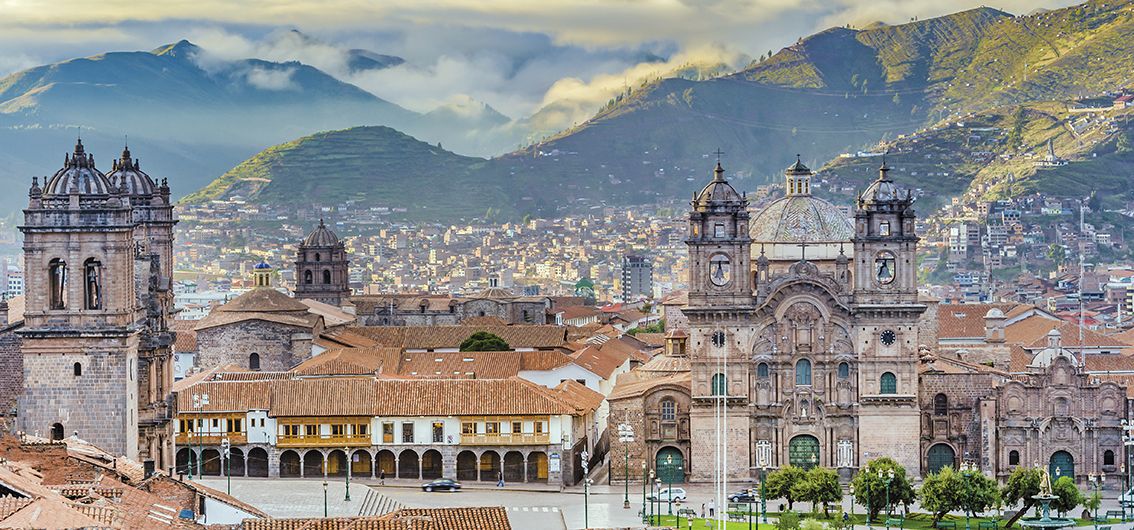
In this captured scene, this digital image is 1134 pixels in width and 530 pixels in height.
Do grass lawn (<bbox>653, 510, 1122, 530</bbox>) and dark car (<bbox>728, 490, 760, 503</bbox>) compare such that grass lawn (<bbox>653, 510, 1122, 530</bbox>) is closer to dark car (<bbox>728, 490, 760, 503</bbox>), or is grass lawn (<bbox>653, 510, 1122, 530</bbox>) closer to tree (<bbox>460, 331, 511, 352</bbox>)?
dark car (<bbox>728, 490, 760, 503</bbox>)

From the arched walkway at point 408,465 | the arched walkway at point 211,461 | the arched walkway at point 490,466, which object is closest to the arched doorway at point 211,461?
the arched walkway at point 211,461

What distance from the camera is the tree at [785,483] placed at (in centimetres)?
8256

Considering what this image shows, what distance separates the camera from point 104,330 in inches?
2677

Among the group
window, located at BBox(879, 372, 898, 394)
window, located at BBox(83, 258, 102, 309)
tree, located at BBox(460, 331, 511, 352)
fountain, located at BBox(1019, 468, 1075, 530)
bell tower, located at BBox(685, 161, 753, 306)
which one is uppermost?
bell tower, located at BBox(685, 161, 753, 306)

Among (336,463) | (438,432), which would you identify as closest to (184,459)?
(336,463)

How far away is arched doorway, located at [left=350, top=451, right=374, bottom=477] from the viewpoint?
93.5m

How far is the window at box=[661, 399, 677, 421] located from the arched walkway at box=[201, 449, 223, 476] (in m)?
17.4

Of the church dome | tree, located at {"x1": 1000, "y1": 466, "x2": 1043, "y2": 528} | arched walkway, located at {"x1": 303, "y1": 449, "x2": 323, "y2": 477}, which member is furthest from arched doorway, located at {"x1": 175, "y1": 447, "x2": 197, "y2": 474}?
tree, located at {"x1": 1000, "y1": 466, "x2": 1043, "y2": 528}

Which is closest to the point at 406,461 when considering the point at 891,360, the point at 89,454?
the point at 891,360

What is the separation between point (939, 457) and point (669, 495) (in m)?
14.5

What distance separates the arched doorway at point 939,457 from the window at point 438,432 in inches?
748

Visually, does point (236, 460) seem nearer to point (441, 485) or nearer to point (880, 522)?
point (441, 485)

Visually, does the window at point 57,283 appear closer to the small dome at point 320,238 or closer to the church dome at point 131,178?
the church dome at point 131,178

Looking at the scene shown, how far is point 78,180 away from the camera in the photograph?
6862cm
